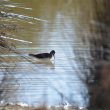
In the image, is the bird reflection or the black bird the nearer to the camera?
the bird reflection

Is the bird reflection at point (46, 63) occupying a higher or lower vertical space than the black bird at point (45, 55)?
lower

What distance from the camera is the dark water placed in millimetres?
4543

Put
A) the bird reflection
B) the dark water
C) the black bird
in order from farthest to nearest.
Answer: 1. the black bird
2. the bird reflection
3. the dark water

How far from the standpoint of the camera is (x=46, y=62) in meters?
7.96

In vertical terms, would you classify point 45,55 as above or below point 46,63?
above

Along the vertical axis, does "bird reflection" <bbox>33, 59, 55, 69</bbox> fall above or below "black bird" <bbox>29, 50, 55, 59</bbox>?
below

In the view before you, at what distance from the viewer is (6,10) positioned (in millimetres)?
7277

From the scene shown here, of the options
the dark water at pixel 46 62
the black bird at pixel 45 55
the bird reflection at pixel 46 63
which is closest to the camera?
the dark water at pixel 46 62

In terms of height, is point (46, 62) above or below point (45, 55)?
below

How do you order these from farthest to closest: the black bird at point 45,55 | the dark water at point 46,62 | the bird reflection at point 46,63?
the black bird at point 45,55, the bird reflection at point 46,63, the dark water at point 46,62

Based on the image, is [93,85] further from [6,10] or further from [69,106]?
[6,10]

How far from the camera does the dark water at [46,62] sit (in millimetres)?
4543

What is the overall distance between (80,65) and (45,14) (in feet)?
27.1

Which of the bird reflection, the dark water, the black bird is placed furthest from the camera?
the black bird
